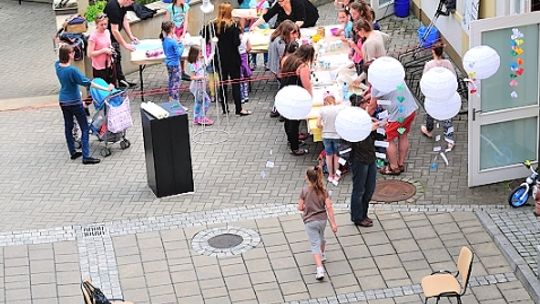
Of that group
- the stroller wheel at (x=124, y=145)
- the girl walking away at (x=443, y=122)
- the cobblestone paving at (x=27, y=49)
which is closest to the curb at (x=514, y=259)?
→ the girl walking away at (x=443, y=122)

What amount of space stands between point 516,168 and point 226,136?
4.55 meters

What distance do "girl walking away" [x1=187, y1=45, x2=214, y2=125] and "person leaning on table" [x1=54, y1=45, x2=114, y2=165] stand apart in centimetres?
137

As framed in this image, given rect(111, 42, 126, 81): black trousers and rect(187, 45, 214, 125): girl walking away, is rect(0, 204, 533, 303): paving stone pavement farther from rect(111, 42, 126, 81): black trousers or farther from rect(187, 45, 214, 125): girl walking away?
rect(111, 42, 126, 81): black trousers

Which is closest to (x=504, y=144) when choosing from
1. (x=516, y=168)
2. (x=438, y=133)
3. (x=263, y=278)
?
(x=516, y=168)

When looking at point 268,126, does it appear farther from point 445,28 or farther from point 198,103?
point 445,28

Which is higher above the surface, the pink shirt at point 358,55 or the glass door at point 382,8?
the pink shirt at point 358,55

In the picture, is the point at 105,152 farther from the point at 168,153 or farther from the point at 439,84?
the point at 439,84

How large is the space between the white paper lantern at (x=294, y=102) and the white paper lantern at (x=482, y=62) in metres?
2.01

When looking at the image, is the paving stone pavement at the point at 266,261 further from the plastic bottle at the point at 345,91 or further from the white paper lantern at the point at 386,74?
the plastic bottle at the point at 345,91

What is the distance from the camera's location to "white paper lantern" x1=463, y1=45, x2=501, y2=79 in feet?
44.1

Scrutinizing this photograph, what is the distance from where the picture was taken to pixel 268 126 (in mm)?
17344

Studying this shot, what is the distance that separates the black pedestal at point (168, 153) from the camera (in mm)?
14742

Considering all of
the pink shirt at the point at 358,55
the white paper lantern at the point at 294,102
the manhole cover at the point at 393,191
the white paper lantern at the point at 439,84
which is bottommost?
the manhole cover at the point at 393,191

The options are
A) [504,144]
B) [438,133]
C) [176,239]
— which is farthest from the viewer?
[438,133]
